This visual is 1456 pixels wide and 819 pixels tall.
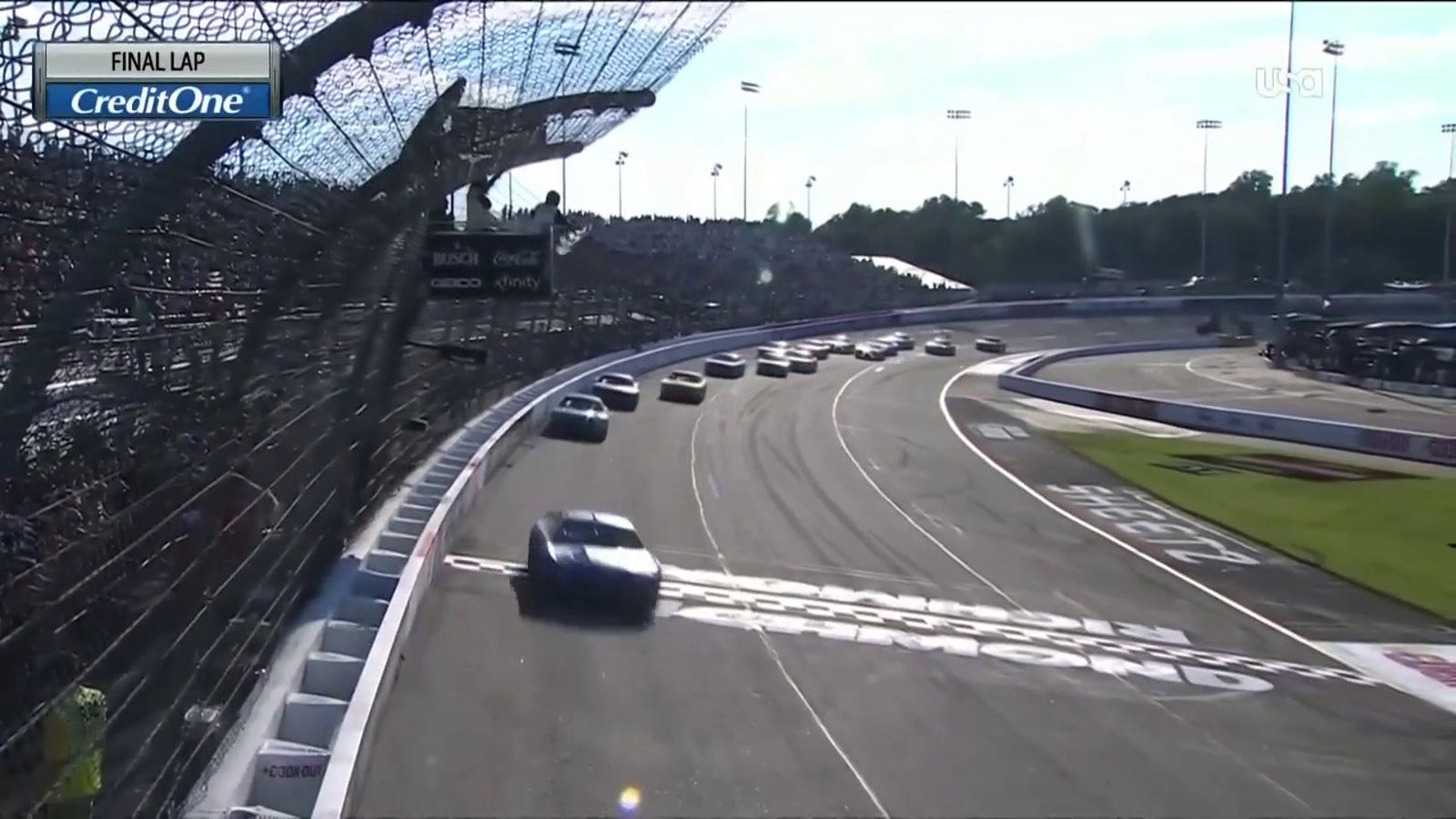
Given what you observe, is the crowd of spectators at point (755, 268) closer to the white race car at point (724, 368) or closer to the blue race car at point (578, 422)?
the white race car at point (724, 368)

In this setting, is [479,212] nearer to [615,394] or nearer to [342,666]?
[342,666]

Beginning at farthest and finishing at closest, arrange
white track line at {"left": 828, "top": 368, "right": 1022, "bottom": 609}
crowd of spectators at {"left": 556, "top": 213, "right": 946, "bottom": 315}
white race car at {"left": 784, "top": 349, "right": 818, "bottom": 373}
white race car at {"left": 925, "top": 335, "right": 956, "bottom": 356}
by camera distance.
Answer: white race car at {"left": 925, "top": 335, "right": 956, "bottom": 356}
crowd of spectators at {"left": 556, "top": 213, "right": 946, "bottom": 315}
white race car at {"left": 784, "top": 349, "right": 818, "bottom": 373}
white track line at {"left": 828, "top": 368, "right": 1022, "bottom": 609}

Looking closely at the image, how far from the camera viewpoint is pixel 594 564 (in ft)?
46.9

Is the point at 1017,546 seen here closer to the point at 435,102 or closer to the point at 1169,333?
the point at 435,102

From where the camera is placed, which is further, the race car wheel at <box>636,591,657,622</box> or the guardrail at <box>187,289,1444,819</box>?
the race car wheel at <box>636,591,657,622</box>

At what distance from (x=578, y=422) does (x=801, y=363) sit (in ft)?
83.7

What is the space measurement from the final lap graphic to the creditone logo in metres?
7.18

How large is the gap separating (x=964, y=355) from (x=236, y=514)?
58.9 meters

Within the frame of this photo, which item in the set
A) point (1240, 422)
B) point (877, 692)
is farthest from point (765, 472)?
point (877, 692)

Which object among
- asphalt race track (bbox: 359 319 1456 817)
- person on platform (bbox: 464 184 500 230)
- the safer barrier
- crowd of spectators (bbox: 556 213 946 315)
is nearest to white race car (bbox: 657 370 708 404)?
the safer barrier

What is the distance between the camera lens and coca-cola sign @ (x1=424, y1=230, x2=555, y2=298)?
1628 cm

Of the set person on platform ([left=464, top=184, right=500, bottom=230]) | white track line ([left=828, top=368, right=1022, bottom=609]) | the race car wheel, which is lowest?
white track line ([left=828, top=368, right=1022, bottom=609])

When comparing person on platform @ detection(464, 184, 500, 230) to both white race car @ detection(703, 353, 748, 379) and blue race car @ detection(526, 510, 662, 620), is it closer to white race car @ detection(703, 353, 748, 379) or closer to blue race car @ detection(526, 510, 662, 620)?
blue race car @ detection(526, 510, 662, 620)

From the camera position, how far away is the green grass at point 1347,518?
49.7 ft
